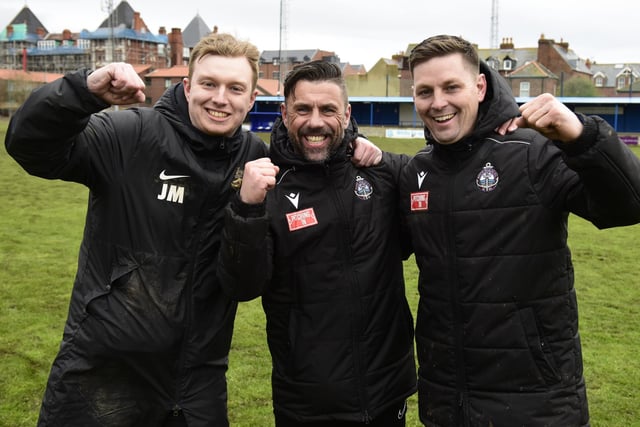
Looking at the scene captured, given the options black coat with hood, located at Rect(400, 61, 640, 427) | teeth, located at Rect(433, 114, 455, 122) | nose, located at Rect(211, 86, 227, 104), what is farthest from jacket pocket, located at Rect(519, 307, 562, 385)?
nose, located at Rect(211, 86, 227, 104)

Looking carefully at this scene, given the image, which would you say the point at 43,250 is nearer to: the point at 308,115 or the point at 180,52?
the point at 308,115

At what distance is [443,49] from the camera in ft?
9.94

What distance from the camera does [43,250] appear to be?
33.1 feet

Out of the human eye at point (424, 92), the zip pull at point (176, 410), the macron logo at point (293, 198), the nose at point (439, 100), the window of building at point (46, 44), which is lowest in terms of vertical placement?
the zip pull at point (176, 410)

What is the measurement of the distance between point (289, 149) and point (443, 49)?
901 mm

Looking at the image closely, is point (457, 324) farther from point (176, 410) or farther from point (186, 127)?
point (186, 127)

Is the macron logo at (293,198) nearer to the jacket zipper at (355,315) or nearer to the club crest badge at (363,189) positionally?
the jacket zipper at (355,315)

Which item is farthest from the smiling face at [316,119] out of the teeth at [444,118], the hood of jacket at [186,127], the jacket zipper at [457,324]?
the jacket zipper at [457,324]

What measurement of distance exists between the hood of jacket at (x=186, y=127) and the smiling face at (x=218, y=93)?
0.09 feet

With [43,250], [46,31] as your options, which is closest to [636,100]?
[43,250]

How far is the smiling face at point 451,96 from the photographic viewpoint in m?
3.04

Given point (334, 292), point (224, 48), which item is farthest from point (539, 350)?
point (224, 48)

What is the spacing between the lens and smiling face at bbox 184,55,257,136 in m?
3.10

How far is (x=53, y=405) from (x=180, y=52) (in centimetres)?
8912
